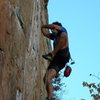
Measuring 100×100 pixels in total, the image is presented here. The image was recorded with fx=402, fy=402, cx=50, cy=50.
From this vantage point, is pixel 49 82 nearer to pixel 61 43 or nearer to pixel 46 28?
pixel 61 43

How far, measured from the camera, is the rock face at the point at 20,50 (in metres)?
6.97

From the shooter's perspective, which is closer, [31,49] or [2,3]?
[2,3]

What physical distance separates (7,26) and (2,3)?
16.3 inches

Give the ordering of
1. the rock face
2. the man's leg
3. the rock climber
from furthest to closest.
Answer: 1. the rock climber
2. the man's leg
3. the rock face

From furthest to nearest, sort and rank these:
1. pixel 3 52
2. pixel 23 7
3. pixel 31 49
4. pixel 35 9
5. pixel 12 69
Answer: pixel 35 9, pixel 31 49, pixel 23 7, pixel 12 69, pixel 3 52

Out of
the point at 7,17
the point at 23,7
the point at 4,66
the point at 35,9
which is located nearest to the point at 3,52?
the point at 4,66

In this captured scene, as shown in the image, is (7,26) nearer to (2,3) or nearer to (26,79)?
(2,3)

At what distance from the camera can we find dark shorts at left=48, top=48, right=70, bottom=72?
305 inches

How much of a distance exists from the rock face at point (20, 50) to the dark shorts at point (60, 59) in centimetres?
72

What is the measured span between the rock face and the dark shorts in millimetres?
725

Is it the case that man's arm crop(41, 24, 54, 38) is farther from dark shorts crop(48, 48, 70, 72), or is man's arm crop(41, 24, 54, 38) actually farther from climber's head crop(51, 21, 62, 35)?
dark shorts crop(48, 48, 70, 72)

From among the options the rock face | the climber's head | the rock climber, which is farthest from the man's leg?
the climber's head

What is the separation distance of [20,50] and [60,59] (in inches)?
35.0

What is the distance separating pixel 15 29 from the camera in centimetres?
773
